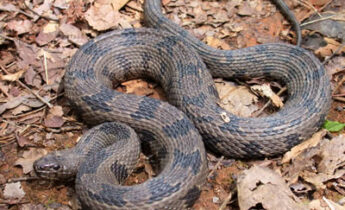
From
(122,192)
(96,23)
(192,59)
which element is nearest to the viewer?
(122,192)

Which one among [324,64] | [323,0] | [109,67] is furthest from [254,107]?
[323,0]

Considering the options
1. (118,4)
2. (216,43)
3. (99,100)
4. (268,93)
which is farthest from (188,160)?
(118,4)

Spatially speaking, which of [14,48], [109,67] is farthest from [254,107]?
[14,48]

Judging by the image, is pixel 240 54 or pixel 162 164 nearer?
pixel 162 164

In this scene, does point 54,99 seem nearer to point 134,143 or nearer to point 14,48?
point 14,48

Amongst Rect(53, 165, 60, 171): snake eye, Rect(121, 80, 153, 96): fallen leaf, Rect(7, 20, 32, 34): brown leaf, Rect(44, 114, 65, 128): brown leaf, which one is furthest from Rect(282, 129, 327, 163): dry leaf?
Rect(7, 20, 32, 34): brown leaf

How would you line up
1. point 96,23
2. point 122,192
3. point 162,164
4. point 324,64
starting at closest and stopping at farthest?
point 122,192 < point 162,164 < point 324,64 < point 96,23

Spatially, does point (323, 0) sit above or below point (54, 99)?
above
